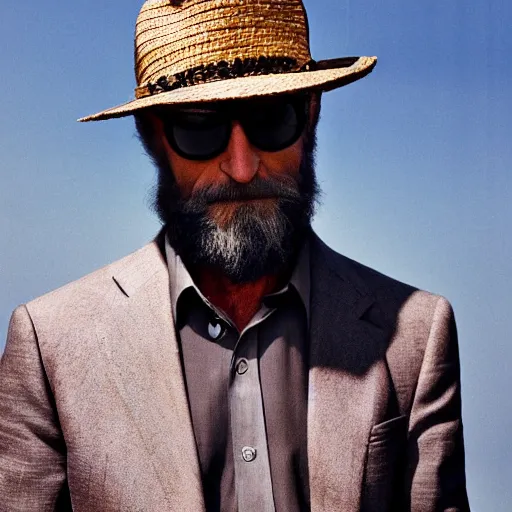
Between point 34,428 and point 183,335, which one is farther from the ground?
point 183,335

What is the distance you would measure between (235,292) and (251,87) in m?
0.87

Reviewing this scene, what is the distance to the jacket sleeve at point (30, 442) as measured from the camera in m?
3.96

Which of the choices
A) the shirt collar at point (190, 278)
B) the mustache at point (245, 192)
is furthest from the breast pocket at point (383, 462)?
the mustache at point (245, 192)

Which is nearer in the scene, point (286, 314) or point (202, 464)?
point (202, 464)

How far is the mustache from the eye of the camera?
12.8 feet

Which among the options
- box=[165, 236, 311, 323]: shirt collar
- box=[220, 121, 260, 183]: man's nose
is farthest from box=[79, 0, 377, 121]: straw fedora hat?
box=[165, 236, 311, 323]: shirt collar

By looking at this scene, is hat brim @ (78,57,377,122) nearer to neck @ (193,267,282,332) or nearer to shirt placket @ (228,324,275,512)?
neck @ (193,267,282,332)

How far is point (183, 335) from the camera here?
13.0 ft

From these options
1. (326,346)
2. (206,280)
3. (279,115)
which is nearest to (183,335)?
(206,280)

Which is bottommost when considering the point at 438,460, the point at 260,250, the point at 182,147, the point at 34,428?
the point at 438,460

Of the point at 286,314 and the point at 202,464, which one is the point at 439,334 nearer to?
the point at 286,314

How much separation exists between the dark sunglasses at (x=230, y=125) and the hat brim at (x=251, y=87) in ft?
0.30

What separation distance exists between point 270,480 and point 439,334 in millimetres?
956

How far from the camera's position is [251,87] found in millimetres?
3752
